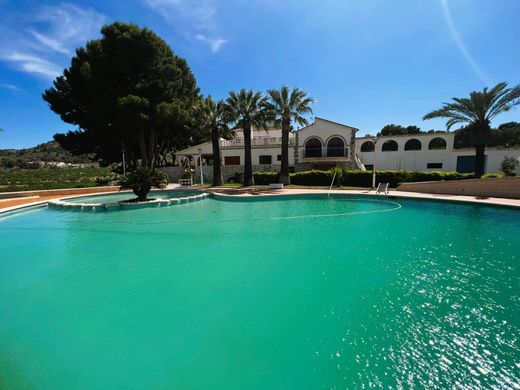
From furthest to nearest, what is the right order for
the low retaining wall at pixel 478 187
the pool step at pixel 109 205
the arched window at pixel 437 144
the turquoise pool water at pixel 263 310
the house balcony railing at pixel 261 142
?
1. the house balcony railing at pixel 261 142
2. the arched window at pixel 437 144
3. the low retaining wall at pixel 478 187
4. the pool step at pixel 109 205
5. the turquoise pool water at pixel 263 310

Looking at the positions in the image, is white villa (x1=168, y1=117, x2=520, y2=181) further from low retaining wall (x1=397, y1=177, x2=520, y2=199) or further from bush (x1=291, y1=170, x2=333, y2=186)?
low retaining wall (x1=397, y1=177, x2=520, y2=199)

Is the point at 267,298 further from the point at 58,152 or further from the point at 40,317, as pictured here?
the point at 58,152

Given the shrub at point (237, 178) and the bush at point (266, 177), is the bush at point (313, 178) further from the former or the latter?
the shrub at point (237, 178)

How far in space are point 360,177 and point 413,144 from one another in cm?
1470

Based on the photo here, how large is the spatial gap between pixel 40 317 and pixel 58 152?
12587 centimetres

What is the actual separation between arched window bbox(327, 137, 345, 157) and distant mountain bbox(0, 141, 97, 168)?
264 ft

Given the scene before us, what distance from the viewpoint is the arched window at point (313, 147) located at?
3325cm

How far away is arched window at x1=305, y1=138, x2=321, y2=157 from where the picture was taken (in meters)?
33.2

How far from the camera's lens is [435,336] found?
3863mm

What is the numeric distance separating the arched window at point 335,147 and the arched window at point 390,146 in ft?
21.3

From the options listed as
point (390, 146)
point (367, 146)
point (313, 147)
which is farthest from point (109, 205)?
point (390, 146)

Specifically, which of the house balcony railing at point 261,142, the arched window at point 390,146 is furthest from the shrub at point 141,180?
the arched window at point 390,146

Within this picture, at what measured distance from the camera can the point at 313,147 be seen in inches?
1319

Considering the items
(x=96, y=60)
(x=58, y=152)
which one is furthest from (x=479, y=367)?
(x=58, y=152)
